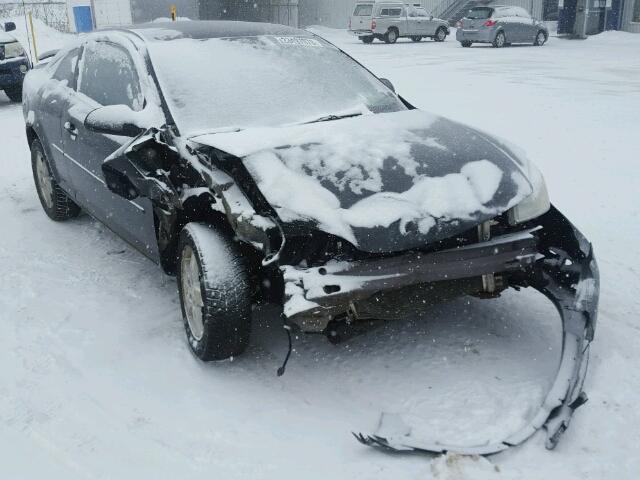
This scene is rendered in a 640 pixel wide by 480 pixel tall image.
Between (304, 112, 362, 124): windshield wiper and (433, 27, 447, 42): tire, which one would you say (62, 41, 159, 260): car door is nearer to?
(304, 112, 362, 124): windshield wiper

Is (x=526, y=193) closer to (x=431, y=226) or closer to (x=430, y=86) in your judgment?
(x=431, y=226)

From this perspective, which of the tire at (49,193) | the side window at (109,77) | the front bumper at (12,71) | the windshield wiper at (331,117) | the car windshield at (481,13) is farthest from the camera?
the car windshield at (481,13)

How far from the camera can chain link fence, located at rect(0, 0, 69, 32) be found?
A: 3094cm

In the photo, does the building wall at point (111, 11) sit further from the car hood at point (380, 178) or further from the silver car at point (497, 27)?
the car hood at point (380, 178)

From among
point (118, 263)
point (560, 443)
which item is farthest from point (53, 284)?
point (560, 443)

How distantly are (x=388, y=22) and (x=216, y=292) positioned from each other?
24.0 metres

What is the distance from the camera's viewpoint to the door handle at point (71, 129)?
4596 mm

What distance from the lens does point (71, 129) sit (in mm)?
4645

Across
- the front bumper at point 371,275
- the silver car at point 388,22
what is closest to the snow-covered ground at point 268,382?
the front bumper at point 371,275

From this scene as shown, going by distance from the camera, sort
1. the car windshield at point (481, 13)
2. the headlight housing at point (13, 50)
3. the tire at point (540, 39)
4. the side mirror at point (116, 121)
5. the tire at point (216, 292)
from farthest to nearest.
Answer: the tire at point (540, 39) → the car windshield at point (481, 13) → the headlight housing at point (13, 50) → the side mirror at point (116, 121) → the tire at point (216, 292)

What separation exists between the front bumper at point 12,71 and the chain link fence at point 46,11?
2107cm

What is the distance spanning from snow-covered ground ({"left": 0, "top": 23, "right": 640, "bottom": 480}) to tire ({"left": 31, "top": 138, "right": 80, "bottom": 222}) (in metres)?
0.29

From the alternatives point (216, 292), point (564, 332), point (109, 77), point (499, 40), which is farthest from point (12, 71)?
point (499, 40)

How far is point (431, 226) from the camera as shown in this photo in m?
2.97
